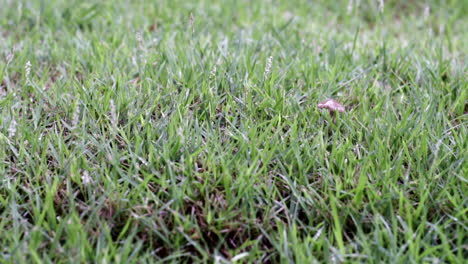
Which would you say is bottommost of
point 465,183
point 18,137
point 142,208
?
point 465,183

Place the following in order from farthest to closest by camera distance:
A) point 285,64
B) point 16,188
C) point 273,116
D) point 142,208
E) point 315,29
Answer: point 315,29 < point 285,64 < point 273,116 < point 16,188 < point 142,208

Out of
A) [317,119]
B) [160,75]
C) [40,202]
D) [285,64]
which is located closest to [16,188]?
[40,202]

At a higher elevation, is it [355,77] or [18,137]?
[18,137]

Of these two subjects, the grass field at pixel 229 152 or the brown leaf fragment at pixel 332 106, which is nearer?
the grass field at pixel 229 152

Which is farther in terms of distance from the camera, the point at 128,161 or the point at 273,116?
the point at 273,116

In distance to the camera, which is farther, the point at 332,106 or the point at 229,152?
the point at 332,106

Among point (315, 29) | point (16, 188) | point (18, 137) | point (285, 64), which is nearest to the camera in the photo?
point (16, 188)

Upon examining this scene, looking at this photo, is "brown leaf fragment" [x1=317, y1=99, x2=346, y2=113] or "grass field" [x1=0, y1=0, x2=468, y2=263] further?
"brown leaf fragment" [x1=317, y1=99, x2=346, y2=113]

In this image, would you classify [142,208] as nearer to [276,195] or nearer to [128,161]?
[128,161]
